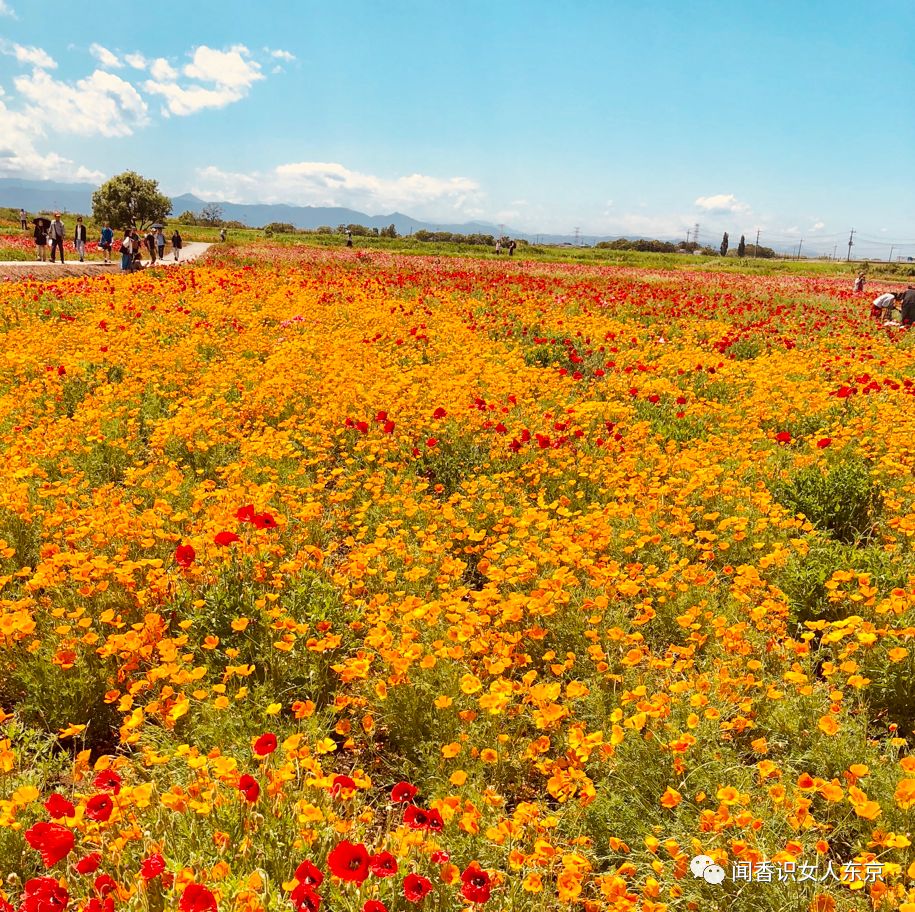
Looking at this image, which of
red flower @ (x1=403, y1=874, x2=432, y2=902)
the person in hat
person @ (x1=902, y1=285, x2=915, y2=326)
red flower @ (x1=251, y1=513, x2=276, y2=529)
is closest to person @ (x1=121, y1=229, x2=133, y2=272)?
the person in hat

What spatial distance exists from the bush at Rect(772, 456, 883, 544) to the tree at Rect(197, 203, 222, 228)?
94.0 m

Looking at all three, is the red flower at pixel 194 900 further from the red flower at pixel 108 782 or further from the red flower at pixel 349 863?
the red flower at pixel 108 782

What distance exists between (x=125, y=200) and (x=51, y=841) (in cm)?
7301

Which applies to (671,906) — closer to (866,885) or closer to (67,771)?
(866,885)

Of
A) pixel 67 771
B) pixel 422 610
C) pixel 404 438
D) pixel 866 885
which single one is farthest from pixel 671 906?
pixel 404 438

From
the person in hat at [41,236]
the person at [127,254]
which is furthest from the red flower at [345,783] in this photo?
the person in hat at [41,236]

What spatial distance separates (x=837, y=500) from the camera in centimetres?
594

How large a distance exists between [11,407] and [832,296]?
2533cm

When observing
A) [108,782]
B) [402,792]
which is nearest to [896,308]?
[402,792]

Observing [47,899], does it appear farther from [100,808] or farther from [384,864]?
[384,864]

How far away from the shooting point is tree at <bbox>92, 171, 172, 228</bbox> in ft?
205

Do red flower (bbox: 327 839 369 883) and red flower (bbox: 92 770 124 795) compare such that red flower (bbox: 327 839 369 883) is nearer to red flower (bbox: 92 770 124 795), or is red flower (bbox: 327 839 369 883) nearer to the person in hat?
red flower (bbox: 92 770 124 795)

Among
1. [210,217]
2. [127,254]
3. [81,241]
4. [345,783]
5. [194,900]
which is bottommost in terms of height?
[345,783]

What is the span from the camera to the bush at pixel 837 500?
592 cm
